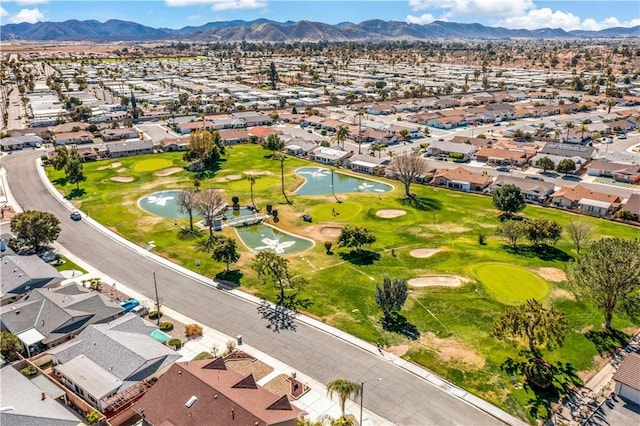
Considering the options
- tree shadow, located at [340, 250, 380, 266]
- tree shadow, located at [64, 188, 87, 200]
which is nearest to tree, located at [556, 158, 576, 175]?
tree shadow, located at [340, 250, 380, 266]

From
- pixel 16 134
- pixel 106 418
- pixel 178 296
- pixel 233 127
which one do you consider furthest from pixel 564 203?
pixel 16 134

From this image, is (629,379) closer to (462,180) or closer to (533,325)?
(533,325)

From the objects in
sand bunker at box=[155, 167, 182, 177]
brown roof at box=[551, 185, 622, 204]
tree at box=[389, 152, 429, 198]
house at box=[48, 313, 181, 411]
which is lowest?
sand bunker at box=[155, 167, 182, 177]

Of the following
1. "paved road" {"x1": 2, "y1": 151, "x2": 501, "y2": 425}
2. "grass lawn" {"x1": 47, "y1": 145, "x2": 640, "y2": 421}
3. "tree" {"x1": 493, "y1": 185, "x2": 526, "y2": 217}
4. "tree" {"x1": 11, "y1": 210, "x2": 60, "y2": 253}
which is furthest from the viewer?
"tree" {"x1": 493, "y1": 185, "x2": 526, "y2": 217}

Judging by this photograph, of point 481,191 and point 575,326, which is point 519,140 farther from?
point 575,326

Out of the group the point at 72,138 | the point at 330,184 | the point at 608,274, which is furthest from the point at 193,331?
the point at 72,138

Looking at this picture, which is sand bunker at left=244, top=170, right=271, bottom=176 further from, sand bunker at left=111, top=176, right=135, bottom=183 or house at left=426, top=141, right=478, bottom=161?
house at left=426, top=141, right=478, bottom=161
